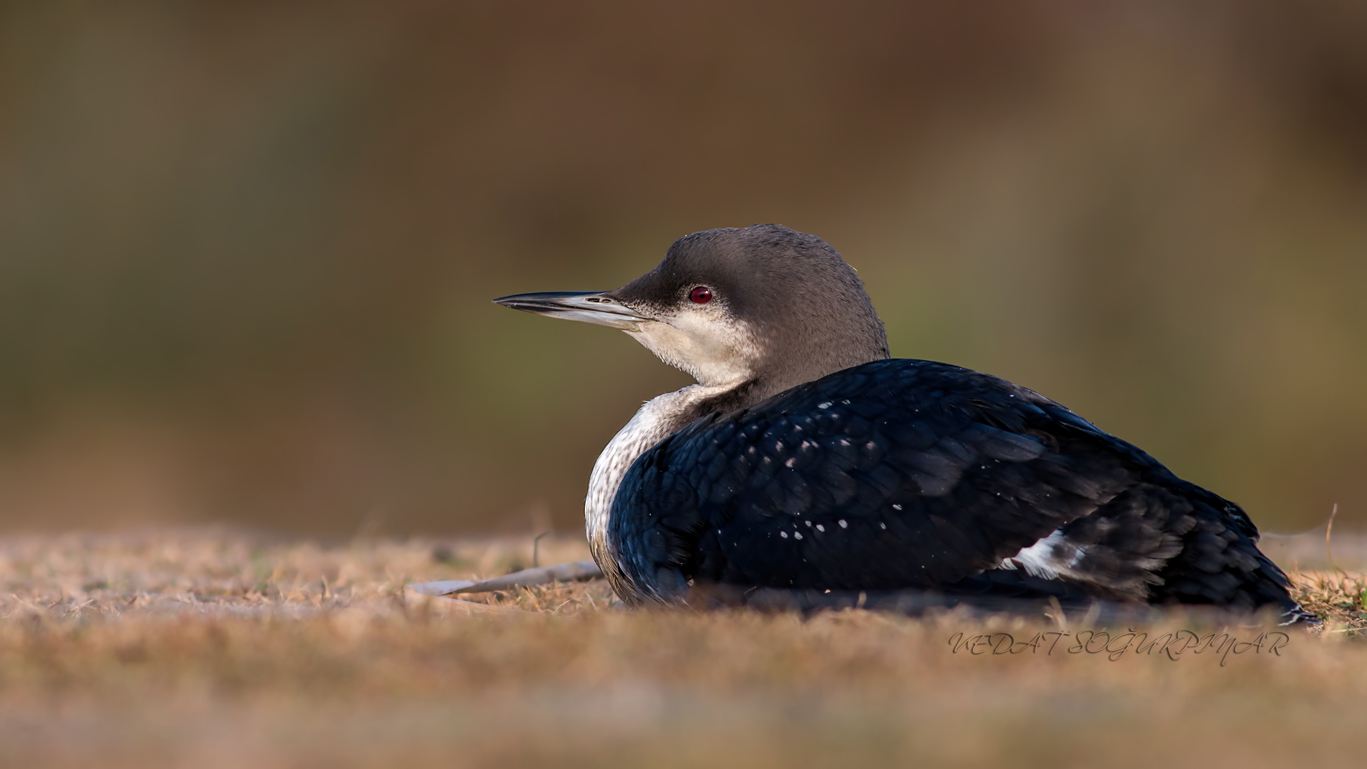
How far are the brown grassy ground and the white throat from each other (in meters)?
1.05

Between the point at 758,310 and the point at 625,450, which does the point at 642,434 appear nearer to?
the point at 625,450

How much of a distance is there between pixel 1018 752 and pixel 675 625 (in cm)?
107

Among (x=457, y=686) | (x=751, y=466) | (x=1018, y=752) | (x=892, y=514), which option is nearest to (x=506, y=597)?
(x=751, y=466)

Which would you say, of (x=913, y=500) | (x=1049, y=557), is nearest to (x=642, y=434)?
(x=913, y=500)

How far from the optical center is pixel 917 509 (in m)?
3.47

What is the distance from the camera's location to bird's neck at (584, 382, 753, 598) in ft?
14.6

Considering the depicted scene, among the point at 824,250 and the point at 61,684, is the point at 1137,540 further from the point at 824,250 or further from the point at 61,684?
the point at 61,684

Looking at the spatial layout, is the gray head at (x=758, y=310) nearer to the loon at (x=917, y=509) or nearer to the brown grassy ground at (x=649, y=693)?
the loon at (x=917, y=509)

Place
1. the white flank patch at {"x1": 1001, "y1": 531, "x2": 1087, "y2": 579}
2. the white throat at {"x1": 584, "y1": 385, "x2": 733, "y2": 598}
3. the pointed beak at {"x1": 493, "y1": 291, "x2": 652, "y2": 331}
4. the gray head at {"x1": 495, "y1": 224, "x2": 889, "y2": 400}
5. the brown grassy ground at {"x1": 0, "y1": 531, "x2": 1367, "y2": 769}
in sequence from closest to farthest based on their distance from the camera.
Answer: the brown grassy ground at {"x1": 0, "y1": 531, "x2": 1367, "y2": 769}
the white flank patch at {"x1": 1001, "y1": 531, "x2": 1087, "y2": 579}
the white throat at {"x1": 584, "y1": 385, "x2": 733, "y2": 598}
the gray head at {"x1": 495, "y1": 224, "x2": 889, "y2": 400}
the pointed beak at {"x1": 493, "y1": 291, "x2": 652, "y2": 331}

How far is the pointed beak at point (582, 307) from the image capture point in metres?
5.02

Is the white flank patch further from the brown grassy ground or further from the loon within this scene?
the brown grassy ground

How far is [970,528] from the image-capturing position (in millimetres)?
3408

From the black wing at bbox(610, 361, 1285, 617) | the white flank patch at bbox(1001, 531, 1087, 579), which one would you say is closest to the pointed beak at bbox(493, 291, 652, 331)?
the black wing at bbox(610, 361, 1285, 617)

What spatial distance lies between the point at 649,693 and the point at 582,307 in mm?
2897
